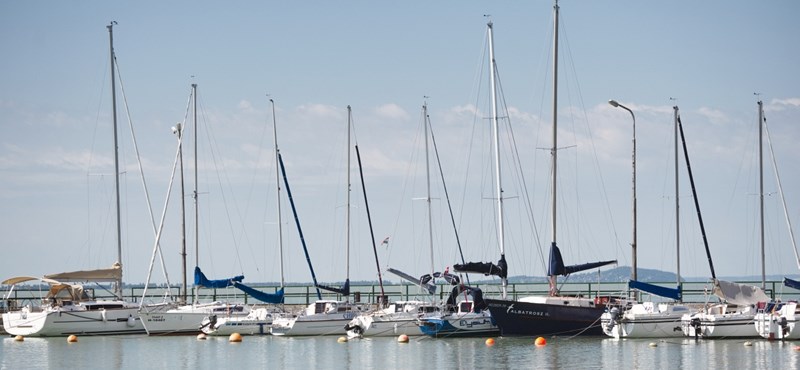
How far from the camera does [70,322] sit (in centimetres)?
6334

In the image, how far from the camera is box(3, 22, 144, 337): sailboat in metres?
63.3

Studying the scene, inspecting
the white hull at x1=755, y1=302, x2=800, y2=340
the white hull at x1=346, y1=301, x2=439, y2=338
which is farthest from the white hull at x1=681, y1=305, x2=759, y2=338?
the white hull at x1=346, y1=301, x2=439, y2=338

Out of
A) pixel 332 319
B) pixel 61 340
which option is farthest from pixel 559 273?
pixel 61 340

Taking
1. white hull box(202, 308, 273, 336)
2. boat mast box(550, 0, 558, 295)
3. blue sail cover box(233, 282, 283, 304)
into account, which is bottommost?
white hull box(202, 308, 273, 336)

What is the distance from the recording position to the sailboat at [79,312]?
63.3 metres

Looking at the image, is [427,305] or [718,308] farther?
[427,305]

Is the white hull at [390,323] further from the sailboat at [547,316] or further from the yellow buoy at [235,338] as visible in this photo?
the yellow buoy at [235,338]

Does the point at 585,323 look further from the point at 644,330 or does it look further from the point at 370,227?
the point at 370,227

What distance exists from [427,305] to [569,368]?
630 inches

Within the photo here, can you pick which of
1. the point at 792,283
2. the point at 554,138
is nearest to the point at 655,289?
the point at 792,283

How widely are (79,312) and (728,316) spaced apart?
3199 cm

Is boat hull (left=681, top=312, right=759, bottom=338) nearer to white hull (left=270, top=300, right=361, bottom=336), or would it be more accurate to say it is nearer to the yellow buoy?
white hull (left=270, top=300, right=361, bottom=336)

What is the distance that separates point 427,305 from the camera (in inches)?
2393

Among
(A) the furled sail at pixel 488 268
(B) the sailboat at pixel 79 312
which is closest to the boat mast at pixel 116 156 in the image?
(B) the sailboat at pixel 79 312
